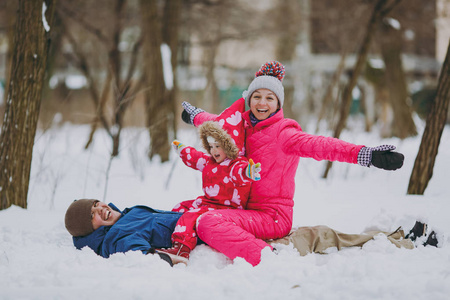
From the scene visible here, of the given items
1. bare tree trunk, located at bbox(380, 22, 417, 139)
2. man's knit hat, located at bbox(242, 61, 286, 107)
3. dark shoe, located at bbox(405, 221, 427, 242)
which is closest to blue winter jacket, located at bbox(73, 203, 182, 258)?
man's knit hat, located at bbox(242, 61, 286, 107)

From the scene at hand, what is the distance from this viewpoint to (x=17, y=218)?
13.7ft

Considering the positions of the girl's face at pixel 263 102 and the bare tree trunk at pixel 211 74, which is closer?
the girl's face at pixel 263 102

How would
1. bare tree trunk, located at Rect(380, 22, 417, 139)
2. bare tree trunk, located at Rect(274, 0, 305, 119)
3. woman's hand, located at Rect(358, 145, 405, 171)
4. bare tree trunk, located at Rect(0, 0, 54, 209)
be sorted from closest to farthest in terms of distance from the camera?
woman's hand, located at Rect(358, 145, 405, 171) < bare tree trunk, located at Rect(0, 0, 54, 209) < bare tree trunk, located at Rect(380, 22, 417, 139) < bare tree trunk, located at Rect(274, 0, 305, 119)

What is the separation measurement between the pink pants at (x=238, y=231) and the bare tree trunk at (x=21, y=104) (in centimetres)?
226

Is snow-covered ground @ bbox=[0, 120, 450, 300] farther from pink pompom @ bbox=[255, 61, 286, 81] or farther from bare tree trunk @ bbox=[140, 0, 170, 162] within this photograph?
bare tree trunk @ bbox=[140, 0, 170, 162]

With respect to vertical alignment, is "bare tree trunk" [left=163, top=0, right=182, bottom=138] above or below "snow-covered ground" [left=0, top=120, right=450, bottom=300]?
above

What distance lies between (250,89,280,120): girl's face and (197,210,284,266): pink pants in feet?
2.36

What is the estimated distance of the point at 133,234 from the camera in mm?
3123

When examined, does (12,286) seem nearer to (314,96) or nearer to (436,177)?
(436,177)

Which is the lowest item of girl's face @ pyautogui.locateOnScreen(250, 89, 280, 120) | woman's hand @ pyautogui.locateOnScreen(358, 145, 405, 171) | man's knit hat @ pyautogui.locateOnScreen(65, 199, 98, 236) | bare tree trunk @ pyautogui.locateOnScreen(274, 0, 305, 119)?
man's knit hat @ pyautogui.locateOnScreen(65, 199, 98, 236)

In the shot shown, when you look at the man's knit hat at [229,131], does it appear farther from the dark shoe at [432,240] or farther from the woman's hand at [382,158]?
the dark shoe at [432,240]

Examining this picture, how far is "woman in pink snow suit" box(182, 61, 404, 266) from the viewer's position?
2949 millimetres

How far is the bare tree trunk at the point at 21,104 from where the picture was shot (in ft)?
14.4

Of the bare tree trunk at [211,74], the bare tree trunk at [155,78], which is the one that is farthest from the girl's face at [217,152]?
the bare tree trunk at [211,74]
